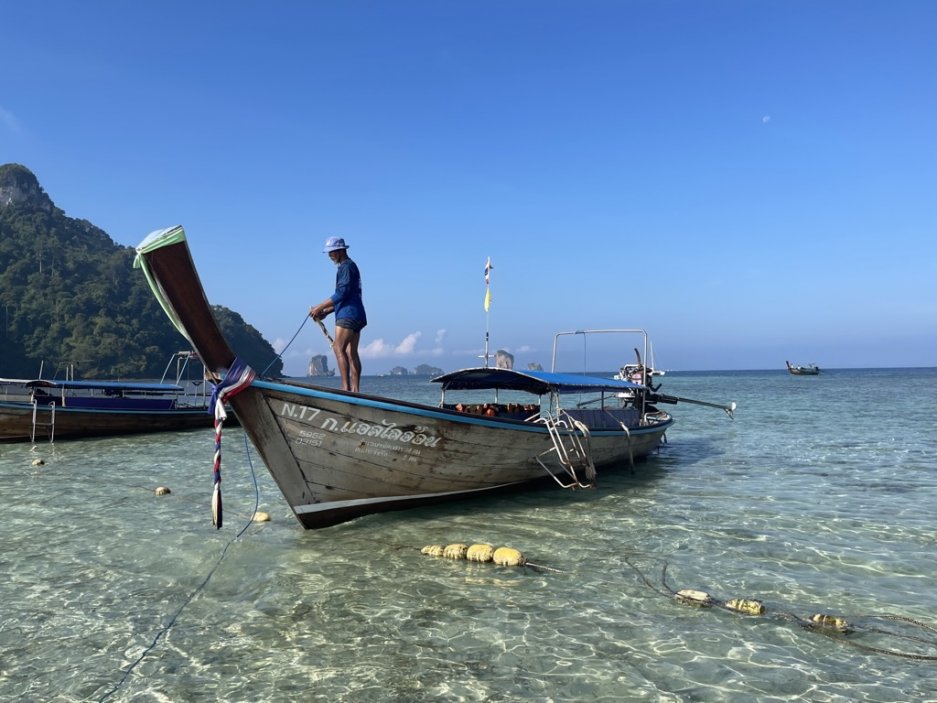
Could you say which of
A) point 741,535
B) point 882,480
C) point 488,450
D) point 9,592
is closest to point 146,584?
point 9,592

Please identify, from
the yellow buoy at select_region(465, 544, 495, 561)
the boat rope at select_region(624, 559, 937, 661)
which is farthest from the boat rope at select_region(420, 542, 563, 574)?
the boat rope at select_region(624, 559, 937, 661)

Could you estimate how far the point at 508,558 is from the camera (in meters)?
7.48

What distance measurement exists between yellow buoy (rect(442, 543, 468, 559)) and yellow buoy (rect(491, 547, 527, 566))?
0.43 meters

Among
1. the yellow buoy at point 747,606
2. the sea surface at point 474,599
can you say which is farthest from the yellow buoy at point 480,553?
the yellow buoy at point 747,606

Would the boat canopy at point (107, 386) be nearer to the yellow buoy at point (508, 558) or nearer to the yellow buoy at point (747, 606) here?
the yellow buoy at point (508, 558)

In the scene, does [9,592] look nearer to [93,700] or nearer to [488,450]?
[93,700]

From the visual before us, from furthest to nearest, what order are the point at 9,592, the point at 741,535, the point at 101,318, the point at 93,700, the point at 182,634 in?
the point at 101,318
the point at 741,535
the point at 9,592
the point at 182,634
the point at 93,700

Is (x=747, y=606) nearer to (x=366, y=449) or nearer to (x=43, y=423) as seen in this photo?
(x=366, y=449)

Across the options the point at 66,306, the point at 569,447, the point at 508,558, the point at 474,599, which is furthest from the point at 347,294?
the point at 66,306

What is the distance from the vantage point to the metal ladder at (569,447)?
36.6 ft

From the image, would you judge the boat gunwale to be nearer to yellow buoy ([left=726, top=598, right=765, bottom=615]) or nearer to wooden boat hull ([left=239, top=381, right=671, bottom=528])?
wooden boat hull ([left=239, top=381, right=671, bottom=528])

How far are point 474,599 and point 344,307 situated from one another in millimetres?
4552

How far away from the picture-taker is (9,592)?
654 centimetres

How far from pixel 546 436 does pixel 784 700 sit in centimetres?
691
